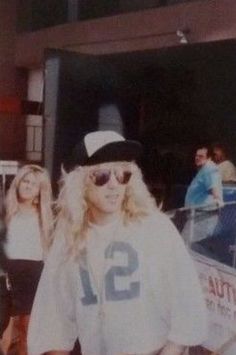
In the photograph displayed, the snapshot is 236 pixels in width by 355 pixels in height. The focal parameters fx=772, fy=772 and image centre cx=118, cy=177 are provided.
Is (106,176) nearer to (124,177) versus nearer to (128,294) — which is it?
(124,177)

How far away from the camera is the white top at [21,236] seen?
1.48 metres

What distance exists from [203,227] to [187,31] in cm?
43

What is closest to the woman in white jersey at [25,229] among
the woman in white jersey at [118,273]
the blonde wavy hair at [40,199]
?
the blonde wavy hair at [40,199]

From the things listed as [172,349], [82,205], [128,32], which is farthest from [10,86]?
[172,349]

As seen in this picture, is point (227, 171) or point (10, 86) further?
point (10, 86)

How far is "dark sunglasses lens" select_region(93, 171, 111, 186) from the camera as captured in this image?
131 centimetres

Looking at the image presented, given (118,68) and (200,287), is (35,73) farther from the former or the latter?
(200,287)

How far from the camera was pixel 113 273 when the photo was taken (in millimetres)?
1317

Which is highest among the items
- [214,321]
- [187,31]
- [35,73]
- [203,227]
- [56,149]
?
[187,31]

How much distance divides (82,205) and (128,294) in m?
0.17

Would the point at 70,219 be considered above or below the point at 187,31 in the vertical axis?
below

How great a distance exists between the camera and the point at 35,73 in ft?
5.13

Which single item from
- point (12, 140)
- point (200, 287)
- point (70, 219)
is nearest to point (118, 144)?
point (70, 219)

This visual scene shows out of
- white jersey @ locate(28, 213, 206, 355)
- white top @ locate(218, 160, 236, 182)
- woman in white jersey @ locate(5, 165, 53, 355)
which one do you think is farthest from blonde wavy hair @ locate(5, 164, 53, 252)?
white top @ locate(218, 160, 236, 182)
